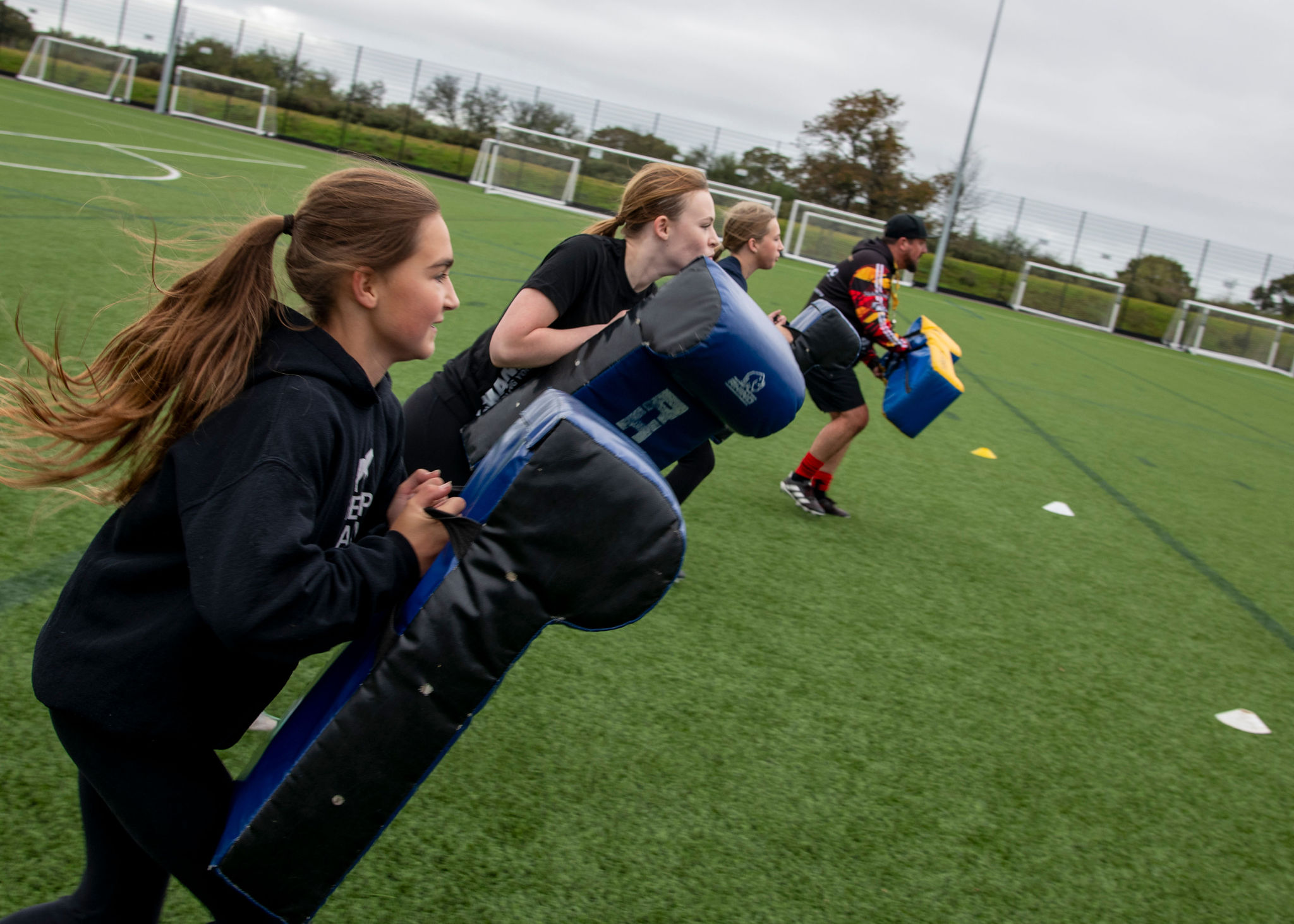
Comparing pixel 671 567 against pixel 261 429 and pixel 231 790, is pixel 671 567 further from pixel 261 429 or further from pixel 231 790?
pixel 231 790

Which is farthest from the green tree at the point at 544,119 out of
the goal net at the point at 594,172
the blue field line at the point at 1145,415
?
the blue field line at the point at 1145,415

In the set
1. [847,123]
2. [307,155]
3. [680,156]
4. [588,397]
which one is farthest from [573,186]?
[588,397]

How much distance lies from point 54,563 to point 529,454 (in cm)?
242

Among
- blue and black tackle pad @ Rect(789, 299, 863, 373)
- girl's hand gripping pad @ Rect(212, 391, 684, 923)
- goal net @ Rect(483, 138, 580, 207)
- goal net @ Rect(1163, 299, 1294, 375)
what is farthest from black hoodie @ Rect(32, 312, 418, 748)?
goal net @ Rect(1163, 299, 1294, 375)

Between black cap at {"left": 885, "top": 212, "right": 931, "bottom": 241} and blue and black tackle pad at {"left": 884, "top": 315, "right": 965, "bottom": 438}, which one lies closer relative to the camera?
blue and black tackle pad at {"left": 884, "top": 315, "right": 965, "bottom": 438}

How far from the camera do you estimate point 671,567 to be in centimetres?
141

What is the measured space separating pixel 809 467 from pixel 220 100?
30.8 meters

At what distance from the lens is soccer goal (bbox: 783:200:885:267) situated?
24.7m

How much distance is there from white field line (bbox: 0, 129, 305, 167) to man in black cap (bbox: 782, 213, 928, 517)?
9.55 m

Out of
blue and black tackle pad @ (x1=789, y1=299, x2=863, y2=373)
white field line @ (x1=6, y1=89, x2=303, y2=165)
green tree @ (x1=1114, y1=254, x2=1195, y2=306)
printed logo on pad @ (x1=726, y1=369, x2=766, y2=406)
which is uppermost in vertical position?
green tree @ (x1=1114, y1=254, x2=1195, y2=306)

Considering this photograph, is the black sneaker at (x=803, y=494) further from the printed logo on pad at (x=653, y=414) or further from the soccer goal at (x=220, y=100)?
the soccer goal at (x=220, y=100)

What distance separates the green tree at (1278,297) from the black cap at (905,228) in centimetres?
3191

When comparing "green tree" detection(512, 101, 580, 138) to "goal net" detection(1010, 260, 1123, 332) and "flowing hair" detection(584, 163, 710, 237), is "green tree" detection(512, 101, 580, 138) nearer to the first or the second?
"goal net" detection(1010, 260, 1123, 332)

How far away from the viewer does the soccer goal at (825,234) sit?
24.7 meters
